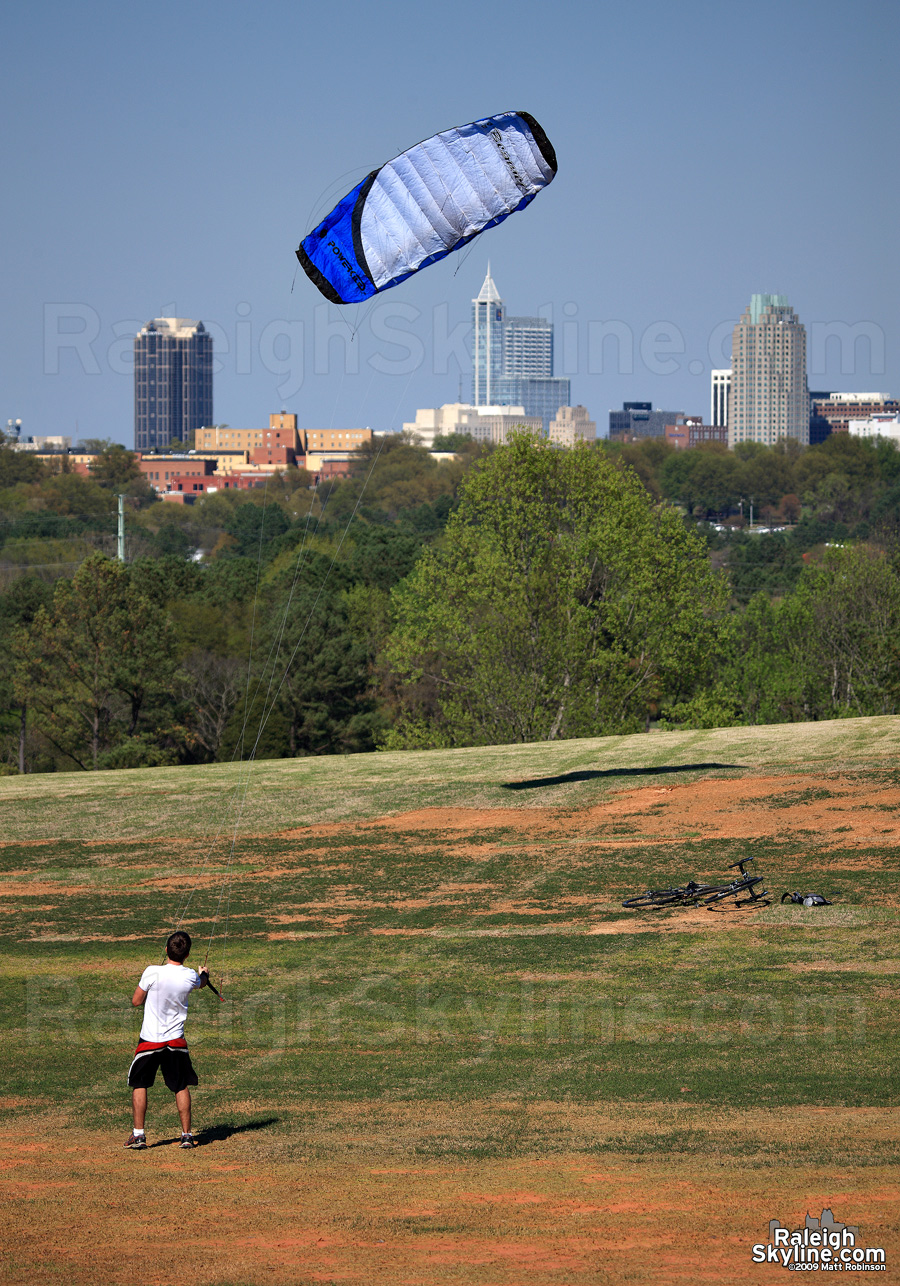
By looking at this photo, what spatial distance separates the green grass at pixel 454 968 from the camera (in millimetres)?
11914

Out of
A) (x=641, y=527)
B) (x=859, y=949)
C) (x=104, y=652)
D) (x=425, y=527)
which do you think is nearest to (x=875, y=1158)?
(x=859, y=949)

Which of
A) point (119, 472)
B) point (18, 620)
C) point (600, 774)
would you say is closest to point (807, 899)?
point (600, 774)

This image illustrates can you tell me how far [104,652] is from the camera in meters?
53.9

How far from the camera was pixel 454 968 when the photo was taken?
1627 cm

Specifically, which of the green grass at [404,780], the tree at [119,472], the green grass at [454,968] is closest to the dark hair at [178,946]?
the green grass at [454,968]

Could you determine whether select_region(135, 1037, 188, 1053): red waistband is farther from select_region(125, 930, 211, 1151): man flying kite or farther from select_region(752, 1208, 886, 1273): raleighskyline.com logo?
select_region(752, 1208, 886, 1273): raleighskyline.com logo

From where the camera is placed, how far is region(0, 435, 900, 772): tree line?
4350cm

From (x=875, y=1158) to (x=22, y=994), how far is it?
9888 mm

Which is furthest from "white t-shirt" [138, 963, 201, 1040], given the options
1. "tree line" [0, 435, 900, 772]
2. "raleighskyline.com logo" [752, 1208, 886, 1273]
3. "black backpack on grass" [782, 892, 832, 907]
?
"black backpack on grass" [782, 892, 832, 907]

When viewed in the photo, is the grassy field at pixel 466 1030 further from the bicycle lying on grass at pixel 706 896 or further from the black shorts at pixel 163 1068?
the black shorts at pixel 163 1068

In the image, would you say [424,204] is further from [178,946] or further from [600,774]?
[600,774]

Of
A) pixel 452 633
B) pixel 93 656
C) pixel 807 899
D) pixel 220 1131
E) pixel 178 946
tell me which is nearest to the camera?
pixel 178 946

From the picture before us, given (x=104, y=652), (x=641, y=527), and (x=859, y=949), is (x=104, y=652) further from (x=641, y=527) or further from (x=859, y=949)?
(x=859, y=949)

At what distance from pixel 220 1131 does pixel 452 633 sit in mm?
33874
